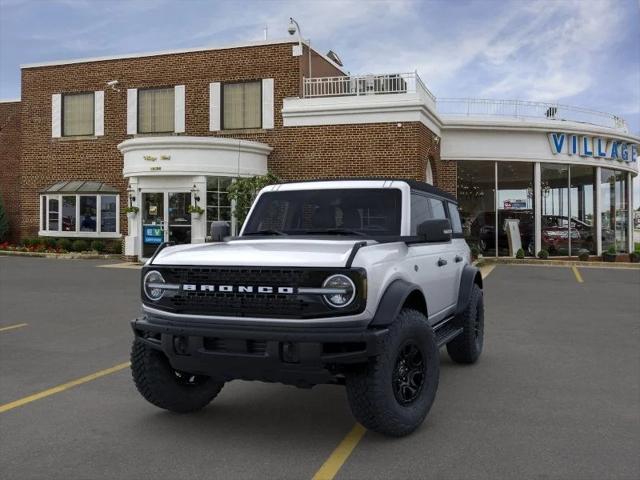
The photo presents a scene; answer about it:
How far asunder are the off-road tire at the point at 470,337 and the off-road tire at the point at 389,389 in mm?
2047

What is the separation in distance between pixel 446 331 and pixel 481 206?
1758 centimetres

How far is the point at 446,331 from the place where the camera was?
19.0 ft

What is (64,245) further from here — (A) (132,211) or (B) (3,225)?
(A) (132,211)

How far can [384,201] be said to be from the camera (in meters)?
5.31

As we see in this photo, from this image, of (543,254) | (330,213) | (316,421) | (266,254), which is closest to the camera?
(266,254)

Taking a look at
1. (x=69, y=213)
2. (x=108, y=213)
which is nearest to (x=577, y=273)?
(x=108, y=213)

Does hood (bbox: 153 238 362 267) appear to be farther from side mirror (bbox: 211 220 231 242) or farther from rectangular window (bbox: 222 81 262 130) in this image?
rectangular window (bbox: 222 81 262 130)

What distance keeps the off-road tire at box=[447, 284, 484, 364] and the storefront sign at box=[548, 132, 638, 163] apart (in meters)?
18.0

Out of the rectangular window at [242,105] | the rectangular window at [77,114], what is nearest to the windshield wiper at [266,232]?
the rectangular window at [242,105]

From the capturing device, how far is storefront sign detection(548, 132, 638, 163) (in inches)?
896

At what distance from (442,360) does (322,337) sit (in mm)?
3423

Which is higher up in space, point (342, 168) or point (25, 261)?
point (342, 168)

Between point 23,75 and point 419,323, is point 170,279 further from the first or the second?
point 23,75


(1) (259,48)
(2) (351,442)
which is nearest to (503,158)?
(1) (259,48)
